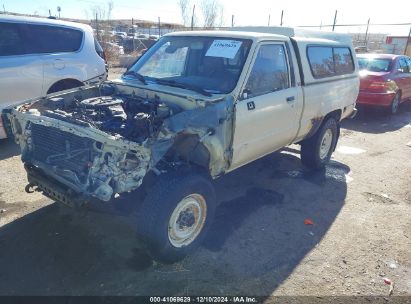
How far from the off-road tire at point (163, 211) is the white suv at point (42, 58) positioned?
138 inches

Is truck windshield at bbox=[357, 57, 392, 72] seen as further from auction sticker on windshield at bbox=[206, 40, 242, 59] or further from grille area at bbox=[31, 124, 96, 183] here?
grille area at bbox=[31, 124, 96, 183]

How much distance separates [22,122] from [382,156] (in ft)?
19.9

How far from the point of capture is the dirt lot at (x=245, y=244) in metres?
3.06

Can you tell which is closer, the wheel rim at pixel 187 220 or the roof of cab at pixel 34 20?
the wheel rim at pixel 187 220

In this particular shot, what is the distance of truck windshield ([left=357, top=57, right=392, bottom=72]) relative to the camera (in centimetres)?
976

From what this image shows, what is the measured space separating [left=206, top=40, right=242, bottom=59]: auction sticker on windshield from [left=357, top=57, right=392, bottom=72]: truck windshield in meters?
7.23

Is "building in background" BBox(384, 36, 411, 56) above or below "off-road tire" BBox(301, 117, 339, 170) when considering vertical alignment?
above

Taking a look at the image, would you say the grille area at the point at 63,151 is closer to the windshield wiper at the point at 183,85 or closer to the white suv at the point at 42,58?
the windshield wiper at the point at 183,85

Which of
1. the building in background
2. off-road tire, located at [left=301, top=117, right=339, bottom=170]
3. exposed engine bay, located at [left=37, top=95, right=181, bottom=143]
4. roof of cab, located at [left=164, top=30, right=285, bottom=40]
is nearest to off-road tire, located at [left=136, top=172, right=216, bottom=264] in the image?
exposed engine bay, located at [left=37, top=95, right=181, bottom=143]

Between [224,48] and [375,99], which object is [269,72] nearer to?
[224,48]

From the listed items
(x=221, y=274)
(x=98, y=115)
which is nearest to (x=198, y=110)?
(x=98, y=115)

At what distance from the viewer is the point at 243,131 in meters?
3.72

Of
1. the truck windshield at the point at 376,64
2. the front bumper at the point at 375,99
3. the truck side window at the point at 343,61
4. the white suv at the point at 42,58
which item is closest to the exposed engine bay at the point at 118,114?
the white suv at the point at 42,58

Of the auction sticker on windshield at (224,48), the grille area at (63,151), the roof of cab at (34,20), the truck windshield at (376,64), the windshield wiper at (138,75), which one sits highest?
the roof of cab at (34,20)
